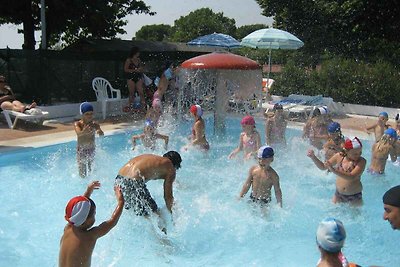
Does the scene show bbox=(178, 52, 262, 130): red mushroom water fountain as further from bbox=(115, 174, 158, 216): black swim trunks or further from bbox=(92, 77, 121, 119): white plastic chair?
bbox=(115, 174, 158, 216): black swim trunks

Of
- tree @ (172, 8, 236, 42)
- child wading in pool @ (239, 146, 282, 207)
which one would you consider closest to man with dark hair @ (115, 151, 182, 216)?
child wading in pool @ (239, 146, 282, 207)

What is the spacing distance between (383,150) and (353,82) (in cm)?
879

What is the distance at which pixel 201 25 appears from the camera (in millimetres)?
63469

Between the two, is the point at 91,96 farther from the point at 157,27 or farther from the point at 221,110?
the point at 157,27

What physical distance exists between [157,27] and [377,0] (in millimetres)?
70128

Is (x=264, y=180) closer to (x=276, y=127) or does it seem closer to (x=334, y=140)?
(x=334, y=140)

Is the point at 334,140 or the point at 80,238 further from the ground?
the point at 334,140

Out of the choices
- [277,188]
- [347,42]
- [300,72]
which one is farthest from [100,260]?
[347,42]

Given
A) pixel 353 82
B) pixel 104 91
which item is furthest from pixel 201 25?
pixel 104 91

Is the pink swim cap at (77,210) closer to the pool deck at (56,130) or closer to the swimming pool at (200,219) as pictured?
the swimming pool at (200,219)

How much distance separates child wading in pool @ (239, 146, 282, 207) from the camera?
19.0 feet

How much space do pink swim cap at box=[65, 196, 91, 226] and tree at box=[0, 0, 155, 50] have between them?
42.3 feet

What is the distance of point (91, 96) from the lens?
15.4 meters

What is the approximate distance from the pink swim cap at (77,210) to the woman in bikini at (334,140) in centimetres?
498
